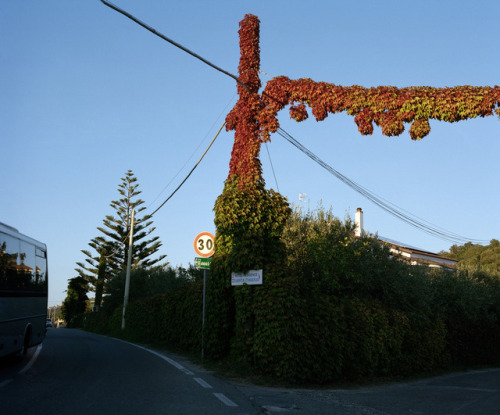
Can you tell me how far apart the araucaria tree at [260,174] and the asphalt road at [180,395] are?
1.52m

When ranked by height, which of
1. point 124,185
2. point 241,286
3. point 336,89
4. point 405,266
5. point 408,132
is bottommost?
point 241,286

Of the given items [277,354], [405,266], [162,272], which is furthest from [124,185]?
[277,354]

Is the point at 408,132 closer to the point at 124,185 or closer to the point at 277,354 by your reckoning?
the point at 277,354

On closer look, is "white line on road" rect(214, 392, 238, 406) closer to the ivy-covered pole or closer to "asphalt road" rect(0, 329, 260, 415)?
"asphalt road" rect(0, 329, 260, 415)

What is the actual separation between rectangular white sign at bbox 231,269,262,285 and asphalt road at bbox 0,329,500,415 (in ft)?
7.45

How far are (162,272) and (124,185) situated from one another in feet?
68.8

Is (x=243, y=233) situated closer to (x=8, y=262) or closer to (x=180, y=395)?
(x=180, y=395)

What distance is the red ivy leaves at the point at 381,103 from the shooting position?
40.4 ft

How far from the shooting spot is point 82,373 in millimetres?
10305

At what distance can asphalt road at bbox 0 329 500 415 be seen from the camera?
23.1ft

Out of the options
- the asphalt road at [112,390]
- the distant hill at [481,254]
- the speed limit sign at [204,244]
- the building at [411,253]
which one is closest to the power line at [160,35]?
the speed limit sign at [204,244]

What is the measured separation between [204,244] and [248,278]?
7.44 feet

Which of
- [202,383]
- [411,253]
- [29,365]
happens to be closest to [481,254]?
[411,253]

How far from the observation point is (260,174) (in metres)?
13.4
